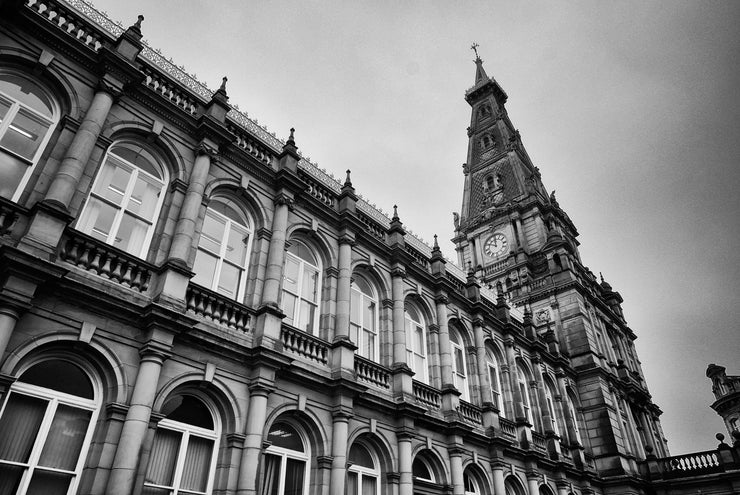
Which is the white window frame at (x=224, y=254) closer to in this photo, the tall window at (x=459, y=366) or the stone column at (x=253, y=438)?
the stone column at (x=253, y=438)

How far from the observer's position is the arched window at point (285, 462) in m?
11.0

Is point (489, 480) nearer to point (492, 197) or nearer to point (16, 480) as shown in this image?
point (16, 480)

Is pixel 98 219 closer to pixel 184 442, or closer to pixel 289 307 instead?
pixel 184 442

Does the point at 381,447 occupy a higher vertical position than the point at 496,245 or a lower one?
lower

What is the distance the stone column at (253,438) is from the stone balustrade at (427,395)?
616 cm

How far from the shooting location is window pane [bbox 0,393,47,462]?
7.59 metres

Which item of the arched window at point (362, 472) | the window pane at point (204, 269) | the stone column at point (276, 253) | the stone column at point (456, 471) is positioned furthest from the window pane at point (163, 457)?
the stone column at point (456, 471)

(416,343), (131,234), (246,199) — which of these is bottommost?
(131,234)

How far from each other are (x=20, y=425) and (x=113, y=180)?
545 cm

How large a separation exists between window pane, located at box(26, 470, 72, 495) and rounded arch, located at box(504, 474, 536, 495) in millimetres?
15269

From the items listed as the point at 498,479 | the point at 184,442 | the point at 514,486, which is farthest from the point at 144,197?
the point at 514,486

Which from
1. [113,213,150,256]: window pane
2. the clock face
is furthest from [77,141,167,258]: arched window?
the clock face

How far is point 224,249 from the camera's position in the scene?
12.5 m

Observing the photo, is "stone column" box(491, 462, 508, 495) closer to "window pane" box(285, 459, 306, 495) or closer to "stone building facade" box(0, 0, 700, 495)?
"stone building facade" box(0, 0, 700, 495)
